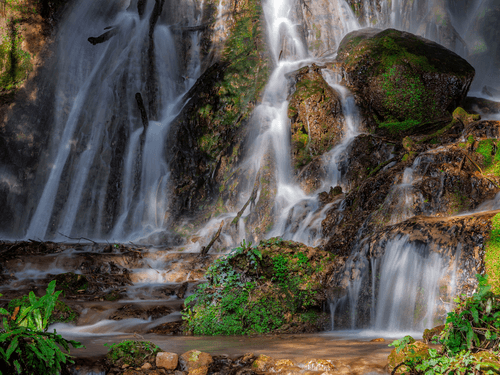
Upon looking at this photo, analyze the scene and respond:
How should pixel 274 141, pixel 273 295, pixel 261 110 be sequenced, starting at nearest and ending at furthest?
pixel 273 295 < pixel 274 141 < pixel 261 110

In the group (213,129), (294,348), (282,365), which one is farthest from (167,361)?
(213,129)

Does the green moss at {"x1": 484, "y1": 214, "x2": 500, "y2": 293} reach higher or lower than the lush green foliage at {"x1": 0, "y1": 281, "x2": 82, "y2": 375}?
higher

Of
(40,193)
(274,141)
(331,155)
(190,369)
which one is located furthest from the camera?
(40,193)

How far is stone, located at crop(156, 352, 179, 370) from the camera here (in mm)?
3941

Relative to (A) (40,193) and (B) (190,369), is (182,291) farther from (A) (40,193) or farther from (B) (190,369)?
(A) (40,193)

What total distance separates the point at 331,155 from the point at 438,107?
4692 millimetres

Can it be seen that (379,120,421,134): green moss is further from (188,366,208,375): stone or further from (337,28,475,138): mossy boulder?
(188,366,208,375): stone

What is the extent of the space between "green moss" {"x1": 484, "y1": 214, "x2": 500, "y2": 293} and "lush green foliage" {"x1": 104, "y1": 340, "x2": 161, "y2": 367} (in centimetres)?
397

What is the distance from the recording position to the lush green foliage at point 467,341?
3.06 metres

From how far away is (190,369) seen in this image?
3936mm

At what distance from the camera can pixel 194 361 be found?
402cm

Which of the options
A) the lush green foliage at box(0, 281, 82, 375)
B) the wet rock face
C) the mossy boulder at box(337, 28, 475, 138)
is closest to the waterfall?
the lush green foliage at box(0, 281, 82, 375)

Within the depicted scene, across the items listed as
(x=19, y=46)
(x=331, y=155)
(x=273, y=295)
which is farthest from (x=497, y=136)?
(x=19, y=46)

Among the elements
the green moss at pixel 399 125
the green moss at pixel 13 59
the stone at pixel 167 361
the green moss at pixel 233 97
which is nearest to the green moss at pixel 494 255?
the stone at pixel 167 361
